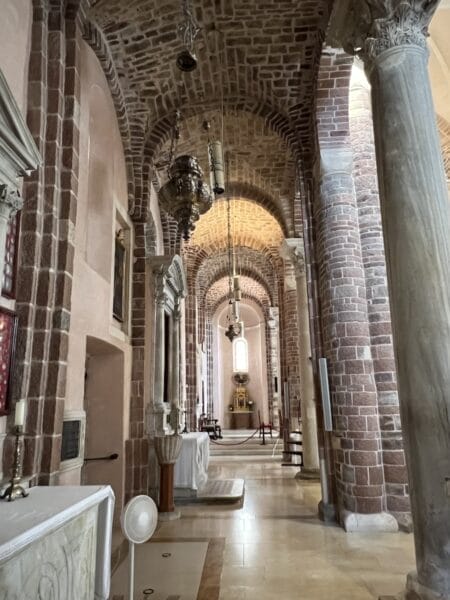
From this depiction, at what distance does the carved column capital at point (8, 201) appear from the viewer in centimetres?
279

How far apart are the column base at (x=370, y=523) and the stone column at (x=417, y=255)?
2.56 meters

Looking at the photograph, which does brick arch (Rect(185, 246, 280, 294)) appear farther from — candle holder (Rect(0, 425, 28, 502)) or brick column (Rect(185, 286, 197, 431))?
candle holder (Rect(0, 425, 28, 502))

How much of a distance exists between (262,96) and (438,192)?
195 inches

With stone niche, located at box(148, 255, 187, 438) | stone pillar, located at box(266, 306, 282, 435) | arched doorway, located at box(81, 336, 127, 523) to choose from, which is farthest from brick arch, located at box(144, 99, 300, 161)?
stone pillar, located at box(266, 306, 282, 435)

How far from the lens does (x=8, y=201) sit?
9.24 ft

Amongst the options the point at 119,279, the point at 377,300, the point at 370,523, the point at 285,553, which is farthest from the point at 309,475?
the point at 119,279

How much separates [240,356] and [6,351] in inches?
844

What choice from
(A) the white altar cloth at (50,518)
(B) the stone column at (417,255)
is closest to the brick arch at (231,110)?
(B) the stone column at (417,255)

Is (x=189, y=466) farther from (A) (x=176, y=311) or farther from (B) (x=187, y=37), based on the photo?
(B) (x=187, y=37)

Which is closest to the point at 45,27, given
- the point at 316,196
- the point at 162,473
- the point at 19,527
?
the point at 316,196

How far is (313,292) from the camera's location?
257 inches

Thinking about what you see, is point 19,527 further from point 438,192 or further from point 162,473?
point 162,473

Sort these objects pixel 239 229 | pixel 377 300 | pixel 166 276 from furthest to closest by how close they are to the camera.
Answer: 1. pixel 239 229
2. pixel 166 276
3. pixel 377 300

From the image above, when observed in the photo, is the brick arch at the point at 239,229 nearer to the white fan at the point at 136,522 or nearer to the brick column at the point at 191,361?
the brick column at the point at 191,361
